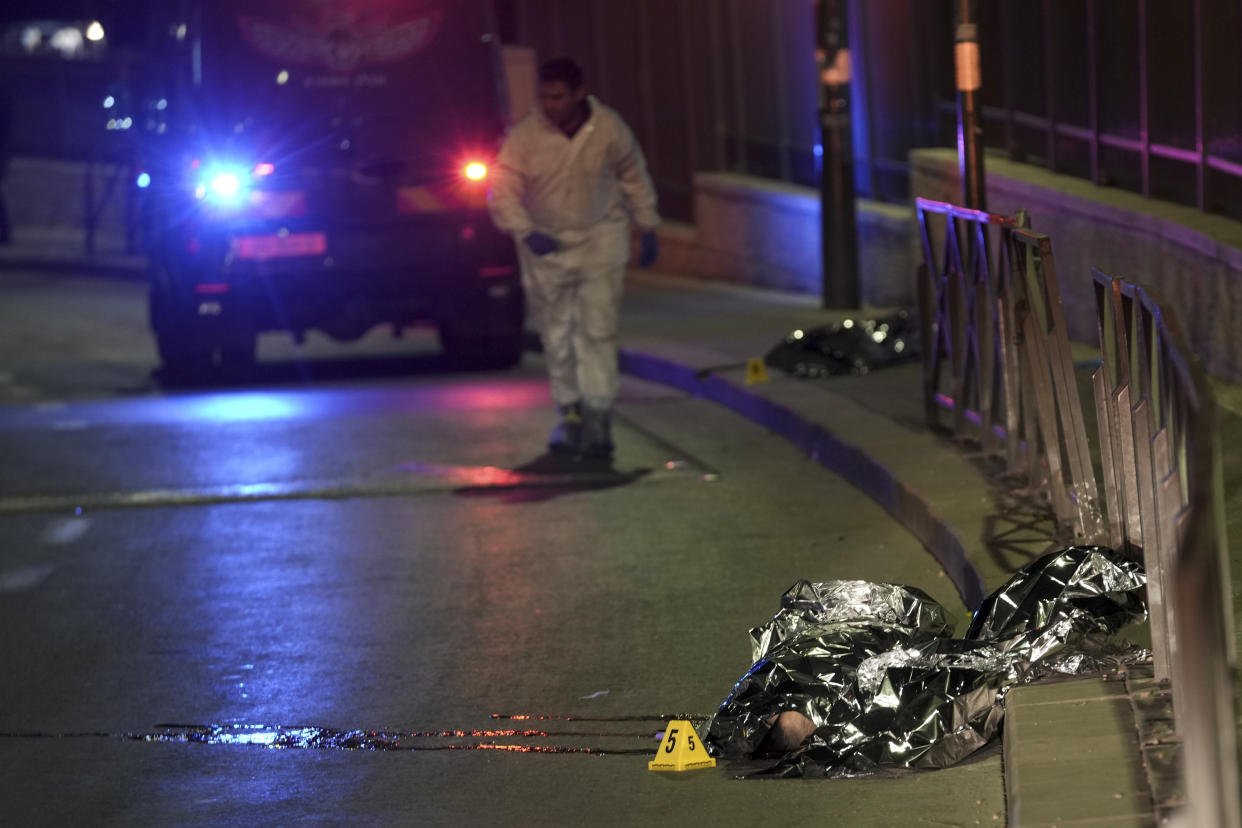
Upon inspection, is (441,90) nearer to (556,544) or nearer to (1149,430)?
(556,544)

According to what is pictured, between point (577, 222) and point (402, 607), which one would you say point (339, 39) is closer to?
point (577, 222)

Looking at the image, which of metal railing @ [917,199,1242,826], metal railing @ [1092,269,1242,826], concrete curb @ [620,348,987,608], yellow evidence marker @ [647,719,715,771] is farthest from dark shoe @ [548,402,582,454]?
yellow evidence marker @ [647,719,715,771]

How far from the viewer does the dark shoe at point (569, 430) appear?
10.2m

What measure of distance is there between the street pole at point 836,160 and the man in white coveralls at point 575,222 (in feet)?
15.7

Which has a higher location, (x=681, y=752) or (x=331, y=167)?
(x=331, y=167)

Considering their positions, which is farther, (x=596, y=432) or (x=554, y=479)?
(x=596, y=432)

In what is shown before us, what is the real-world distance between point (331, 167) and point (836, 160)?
3.67m

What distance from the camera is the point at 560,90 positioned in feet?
31.5

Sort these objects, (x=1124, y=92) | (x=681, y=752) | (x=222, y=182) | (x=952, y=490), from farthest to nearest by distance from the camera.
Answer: (x=222, y=182) → (x=1124, y=92) → (x=952, y=490) → (x=681, y=752)

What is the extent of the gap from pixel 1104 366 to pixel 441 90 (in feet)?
29.6

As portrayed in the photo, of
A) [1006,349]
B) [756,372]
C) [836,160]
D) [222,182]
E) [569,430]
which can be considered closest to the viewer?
[1006,349]

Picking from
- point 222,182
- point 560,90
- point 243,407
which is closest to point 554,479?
point 560,90

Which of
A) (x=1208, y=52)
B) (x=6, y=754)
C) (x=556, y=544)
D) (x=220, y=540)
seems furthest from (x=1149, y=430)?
(x=1208, y=52)

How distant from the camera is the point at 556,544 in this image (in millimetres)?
8164
